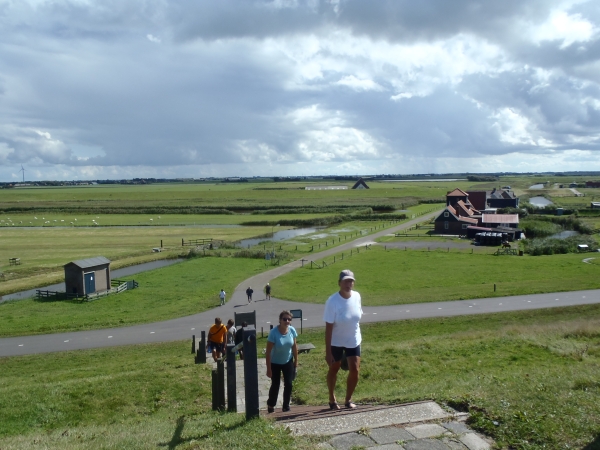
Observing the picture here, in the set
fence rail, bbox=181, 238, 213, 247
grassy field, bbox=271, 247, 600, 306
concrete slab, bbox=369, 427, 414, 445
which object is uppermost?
concrete slab, bbox=369, 427, 414, 445

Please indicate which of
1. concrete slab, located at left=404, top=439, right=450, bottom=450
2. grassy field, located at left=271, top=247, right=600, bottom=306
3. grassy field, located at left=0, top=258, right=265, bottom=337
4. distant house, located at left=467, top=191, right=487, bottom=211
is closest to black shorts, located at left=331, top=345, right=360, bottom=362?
concrete slab, located at left=404, top=439, right=450, bottom=450

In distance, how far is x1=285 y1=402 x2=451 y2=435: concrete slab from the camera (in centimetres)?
740

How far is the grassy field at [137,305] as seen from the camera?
91.9 feet

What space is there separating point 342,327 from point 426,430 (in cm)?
198

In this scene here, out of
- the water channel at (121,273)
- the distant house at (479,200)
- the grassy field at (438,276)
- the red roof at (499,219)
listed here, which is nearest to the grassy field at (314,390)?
the grassy field at (438,276)

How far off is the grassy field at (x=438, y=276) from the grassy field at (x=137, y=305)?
17.6 ft

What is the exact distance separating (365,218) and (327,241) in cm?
3778

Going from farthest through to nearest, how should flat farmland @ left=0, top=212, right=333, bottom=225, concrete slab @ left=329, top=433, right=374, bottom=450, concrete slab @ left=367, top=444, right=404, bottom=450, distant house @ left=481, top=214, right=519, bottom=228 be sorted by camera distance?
flat farmland @ left=0, top=212, right=333, bottom=225 → distant house @ left=481, top=214, right=519, bottom=228 → concrete slab @ left=329, top=433, right=374, bottom=450 → concrete slab @ left=367, top=444, right=404, bottom=450

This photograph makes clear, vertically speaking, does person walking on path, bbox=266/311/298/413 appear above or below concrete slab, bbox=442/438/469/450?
above

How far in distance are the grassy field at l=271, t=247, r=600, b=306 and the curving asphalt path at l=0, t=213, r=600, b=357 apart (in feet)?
5.14

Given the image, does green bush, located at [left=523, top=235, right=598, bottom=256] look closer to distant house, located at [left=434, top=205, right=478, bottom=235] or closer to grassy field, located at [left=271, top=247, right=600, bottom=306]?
grassy field, located at [left=271, top=247, right=600, bottom=306]

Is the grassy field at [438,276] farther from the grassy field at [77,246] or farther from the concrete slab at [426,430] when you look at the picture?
the concrete slab at [426,430]

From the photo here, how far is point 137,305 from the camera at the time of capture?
33031mm

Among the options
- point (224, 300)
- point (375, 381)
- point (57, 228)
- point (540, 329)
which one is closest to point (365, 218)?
point (57, 228)
